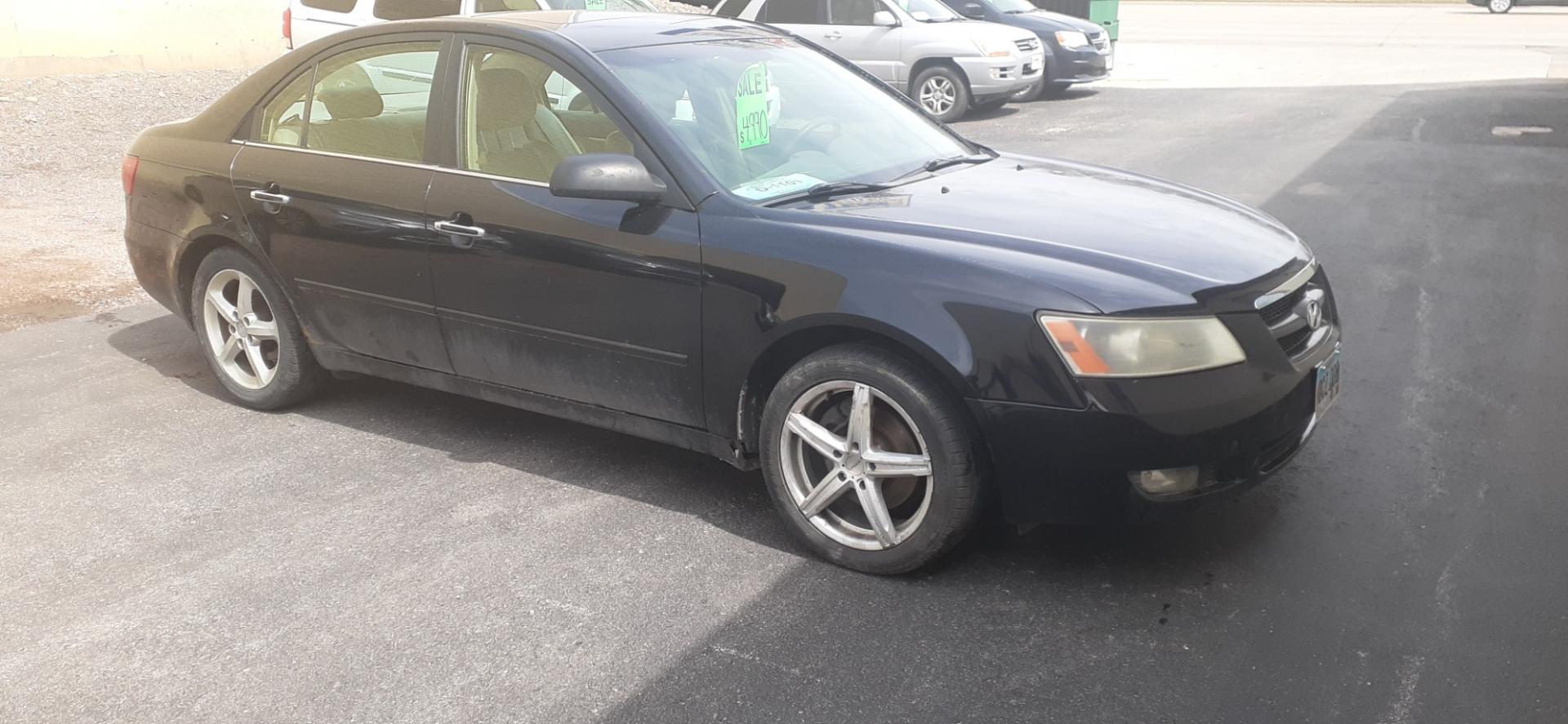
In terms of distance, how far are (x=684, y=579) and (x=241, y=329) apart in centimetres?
265

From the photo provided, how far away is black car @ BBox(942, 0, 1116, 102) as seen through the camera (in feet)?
54.7

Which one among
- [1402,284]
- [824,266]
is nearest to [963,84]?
[1402,284]

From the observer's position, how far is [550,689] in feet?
10.8

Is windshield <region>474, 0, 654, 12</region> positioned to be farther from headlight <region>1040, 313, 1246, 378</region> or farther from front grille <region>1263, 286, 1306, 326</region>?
headlight <region>1040, 313, 1246, 378</region>

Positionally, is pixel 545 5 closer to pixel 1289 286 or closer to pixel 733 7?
pixel 733 7

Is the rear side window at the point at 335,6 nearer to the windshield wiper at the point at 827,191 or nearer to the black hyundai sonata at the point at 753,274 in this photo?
the black hyundai sonata at the point at 753,274

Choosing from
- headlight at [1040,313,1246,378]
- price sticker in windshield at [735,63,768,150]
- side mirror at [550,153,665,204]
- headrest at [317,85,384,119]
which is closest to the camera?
headlight at [1040,313,1246,378]

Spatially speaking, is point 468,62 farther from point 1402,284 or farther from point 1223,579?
point 1402,284

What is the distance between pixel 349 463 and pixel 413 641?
1.52m

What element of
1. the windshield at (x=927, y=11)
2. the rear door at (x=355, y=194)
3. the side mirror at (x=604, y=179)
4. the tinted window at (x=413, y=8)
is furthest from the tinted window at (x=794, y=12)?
the side mirror at (x=604, y=179)

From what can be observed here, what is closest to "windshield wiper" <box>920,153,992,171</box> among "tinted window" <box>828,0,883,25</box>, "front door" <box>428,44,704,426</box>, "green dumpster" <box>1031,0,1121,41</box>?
"front door" <box>428,44,704,426</box>

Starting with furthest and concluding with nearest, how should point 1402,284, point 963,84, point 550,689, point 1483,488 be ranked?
point 963,84, point 1402,284, point 1483,488, point 550,689

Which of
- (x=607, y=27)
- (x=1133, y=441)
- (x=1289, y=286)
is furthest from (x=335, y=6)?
(x=1133, y=441)

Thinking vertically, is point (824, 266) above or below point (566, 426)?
above
